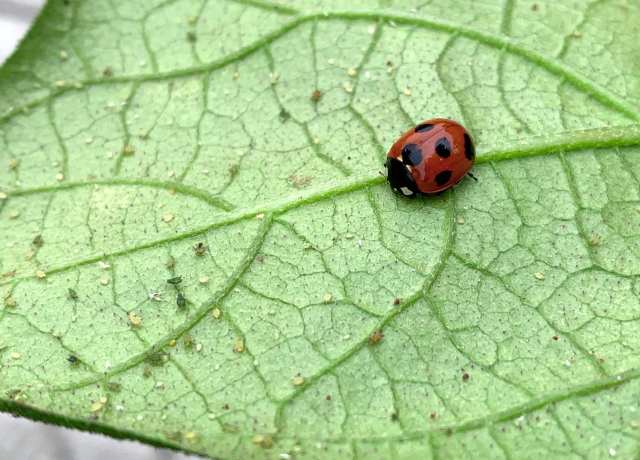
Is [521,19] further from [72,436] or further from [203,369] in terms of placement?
[72,436]

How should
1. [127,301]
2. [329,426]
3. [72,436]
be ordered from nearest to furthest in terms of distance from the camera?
[329,426] → [127,301] → [72,436]

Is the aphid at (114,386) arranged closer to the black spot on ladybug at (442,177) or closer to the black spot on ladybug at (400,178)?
the black spot on ladybug at (400,178)

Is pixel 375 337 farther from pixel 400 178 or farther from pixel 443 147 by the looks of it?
pixel 443 147

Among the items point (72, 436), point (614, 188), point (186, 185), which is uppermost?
point (186, 185)

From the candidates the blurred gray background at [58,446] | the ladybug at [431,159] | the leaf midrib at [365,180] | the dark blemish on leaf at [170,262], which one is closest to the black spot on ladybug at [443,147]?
the ladybug at [431,159]

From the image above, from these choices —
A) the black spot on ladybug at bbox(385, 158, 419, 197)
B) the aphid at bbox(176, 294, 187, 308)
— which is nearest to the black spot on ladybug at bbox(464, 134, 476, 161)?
the black spot on ladybug at bbox(385, 158, 419, 197)

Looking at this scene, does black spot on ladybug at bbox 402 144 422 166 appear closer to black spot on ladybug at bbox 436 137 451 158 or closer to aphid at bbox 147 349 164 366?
black spot on ladybug at bbox 436 137 451 158

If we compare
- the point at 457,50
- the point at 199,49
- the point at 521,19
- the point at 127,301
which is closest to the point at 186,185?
the point at 127,301
